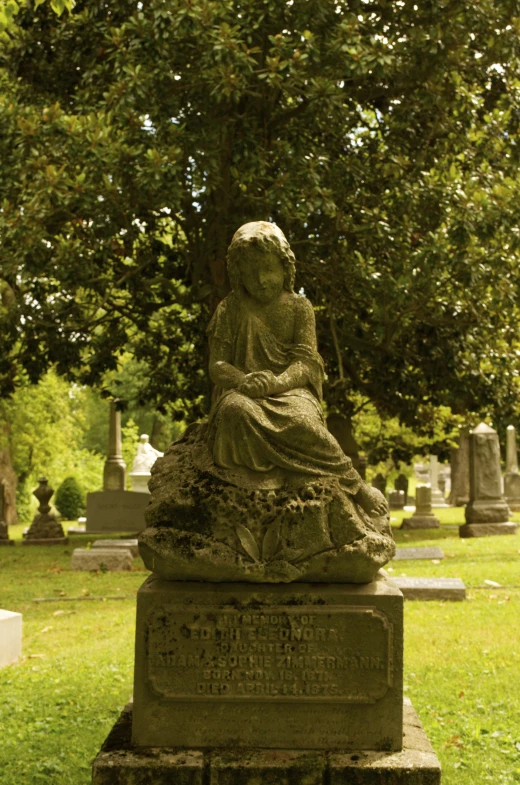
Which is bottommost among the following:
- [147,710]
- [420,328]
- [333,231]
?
[147,710]

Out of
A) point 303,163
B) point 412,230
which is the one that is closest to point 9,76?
point 303,163

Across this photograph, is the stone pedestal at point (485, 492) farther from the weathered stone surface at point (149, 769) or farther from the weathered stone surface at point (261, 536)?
the weathered stone surface at point (149, 769)

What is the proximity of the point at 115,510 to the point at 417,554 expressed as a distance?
25.8 ft

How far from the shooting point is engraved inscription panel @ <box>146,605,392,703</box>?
4820mm

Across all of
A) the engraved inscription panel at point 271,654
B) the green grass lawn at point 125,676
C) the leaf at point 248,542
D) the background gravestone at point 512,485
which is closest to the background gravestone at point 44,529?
the green grass lawn at point 125,676

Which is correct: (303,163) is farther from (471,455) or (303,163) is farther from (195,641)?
(471,455)

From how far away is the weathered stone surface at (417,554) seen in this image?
47.4 ft

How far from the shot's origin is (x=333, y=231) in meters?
12.9

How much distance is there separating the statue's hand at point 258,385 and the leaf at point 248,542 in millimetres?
769

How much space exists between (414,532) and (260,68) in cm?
1213

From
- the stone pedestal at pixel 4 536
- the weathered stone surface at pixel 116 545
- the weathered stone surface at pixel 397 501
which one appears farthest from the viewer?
the weathered stone surface at pixel 397 501

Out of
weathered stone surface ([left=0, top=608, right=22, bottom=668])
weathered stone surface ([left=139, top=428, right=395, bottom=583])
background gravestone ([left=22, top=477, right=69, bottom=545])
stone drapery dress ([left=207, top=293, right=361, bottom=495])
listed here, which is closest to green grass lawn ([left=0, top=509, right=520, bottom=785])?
weathered stone surface ([left=0, top=608, right=22, bottom=668])

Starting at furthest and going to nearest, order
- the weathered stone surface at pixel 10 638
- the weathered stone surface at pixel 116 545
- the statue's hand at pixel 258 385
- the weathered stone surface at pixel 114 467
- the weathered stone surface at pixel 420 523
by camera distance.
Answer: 1. the weathered stone surface at pixel 114 467
2. the weathered stone surface at pixel 420 523
3. the weathered stone surface at pixel 116 545
4. the weathered stone surface at pixel 10 638
5. the statue's hand at pixel 258 385

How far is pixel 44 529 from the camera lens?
21.0 meters
